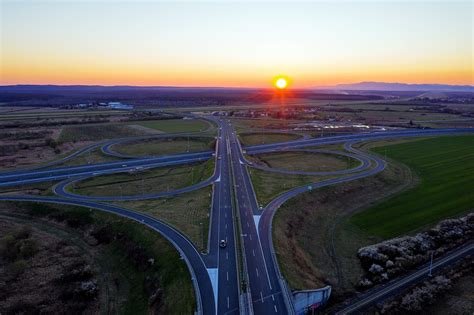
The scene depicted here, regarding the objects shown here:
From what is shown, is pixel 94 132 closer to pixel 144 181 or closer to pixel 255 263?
pixel 144 181

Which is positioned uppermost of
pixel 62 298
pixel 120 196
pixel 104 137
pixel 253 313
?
pixel 104 137

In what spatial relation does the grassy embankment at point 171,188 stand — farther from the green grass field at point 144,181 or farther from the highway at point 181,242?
the highway at point 181,242

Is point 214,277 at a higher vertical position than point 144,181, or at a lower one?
lower

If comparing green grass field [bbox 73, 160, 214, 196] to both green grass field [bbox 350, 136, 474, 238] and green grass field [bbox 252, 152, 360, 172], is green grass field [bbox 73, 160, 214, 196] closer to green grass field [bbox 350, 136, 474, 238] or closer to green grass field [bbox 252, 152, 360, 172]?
green grass field [bbox 252, 152, 360, 172]

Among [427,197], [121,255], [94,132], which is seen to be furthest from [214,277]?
→ [94,132]

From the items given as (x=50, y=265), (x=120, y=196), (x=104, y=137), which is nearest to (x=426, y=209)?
(x=120, y=196)

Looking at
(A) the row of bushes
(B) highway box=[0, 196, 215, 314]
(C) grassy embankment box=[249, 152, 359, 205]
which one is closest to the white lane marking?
(B) highway box=[0, 196, 215, 314]

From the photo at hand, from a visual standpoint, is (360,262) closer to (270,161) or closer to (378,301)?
(378,301)
